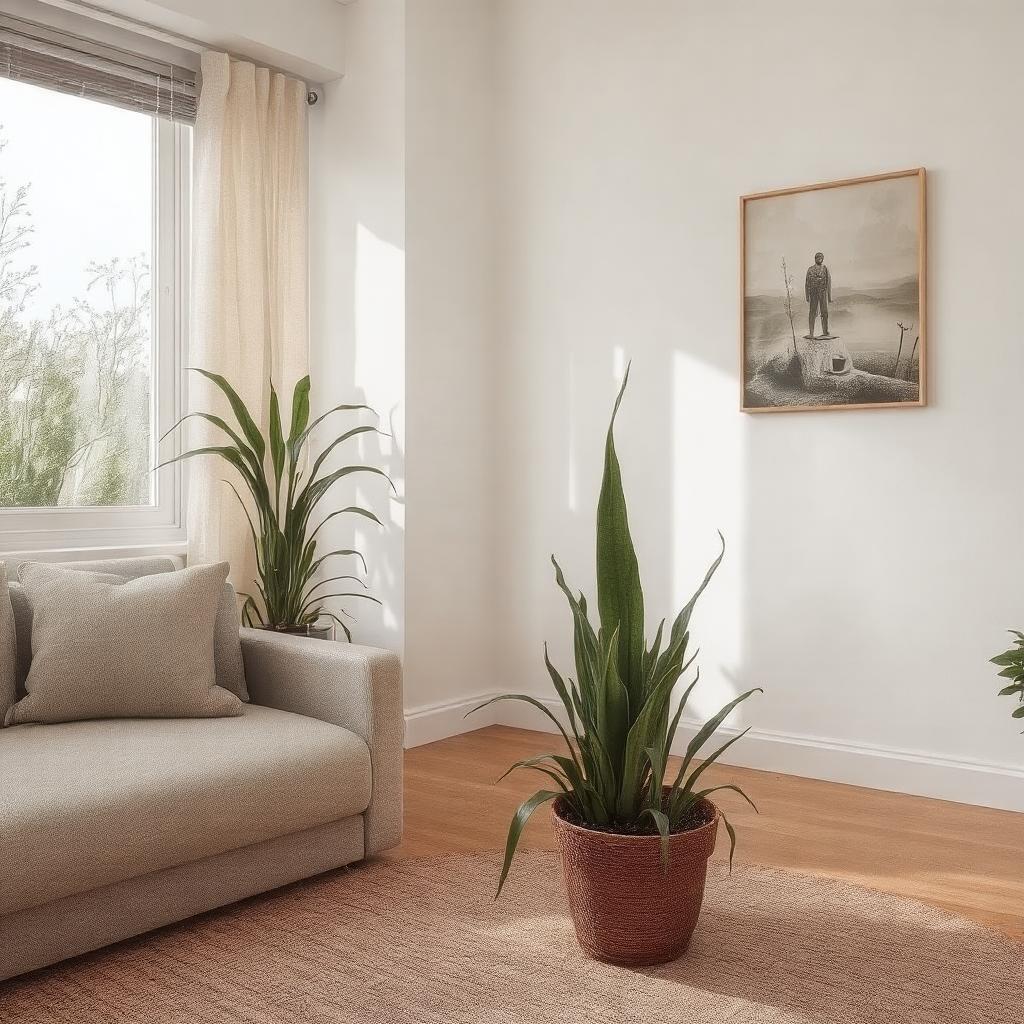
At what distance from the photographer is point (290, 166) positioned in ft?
12.9

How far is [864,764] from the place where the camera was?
3.31 m

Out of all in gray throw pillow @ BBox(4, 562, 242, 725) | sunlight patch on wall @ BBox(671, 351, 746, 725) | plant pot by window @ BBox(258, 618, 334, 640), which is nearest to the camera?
gray throw pillow @ BBox(4, 562, 242, 725)

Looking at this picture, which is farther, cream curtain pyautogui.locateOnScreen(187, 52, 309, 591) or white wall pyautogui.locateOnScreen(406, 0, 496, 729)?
white wall pyautogui.locateOnScreen(406, 0, 496, 729)

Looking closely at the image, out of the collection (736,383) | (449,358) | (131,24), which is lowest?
(736,383)

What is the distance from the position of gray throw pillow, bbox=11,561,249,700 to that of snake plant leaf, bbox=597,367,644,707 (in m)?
1.18

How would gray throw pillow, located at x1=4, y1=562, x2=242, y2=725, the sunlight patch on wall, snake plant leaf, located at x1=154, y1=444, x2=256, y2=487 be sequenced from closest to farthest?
gray throw pillow, located at x1=4, y1=562, x2=242, y2=725
snake plant leaf, located at x1=154, y1=444, x2=256, y2=487
the sunlight patch on wall

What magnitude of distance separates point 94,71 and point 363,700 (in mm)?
2282

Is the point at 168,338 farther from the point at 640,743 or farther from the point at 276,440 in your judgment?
the point at 640,743

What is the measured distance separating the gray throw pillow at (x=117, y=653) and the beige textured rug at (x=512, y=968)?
0.52 m

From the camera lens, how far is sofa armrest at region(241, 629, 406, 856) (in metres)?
2.56

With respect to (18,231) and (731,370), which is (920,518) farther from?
(18,231)

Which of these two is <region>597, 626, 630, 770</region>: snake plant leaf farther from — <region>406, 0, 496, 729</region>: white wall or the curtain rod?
the curtain rod

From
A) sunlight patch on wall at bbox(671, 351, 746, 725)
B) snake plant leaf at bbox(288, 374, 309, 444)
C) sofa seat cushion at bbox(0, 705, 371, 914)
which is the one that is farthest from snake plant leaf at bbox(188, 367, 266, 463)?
sunlight patch on wall at bbox(671, 351, 746, 725)

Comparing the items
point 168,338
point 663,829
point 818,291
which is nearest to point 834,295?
point 818,291
